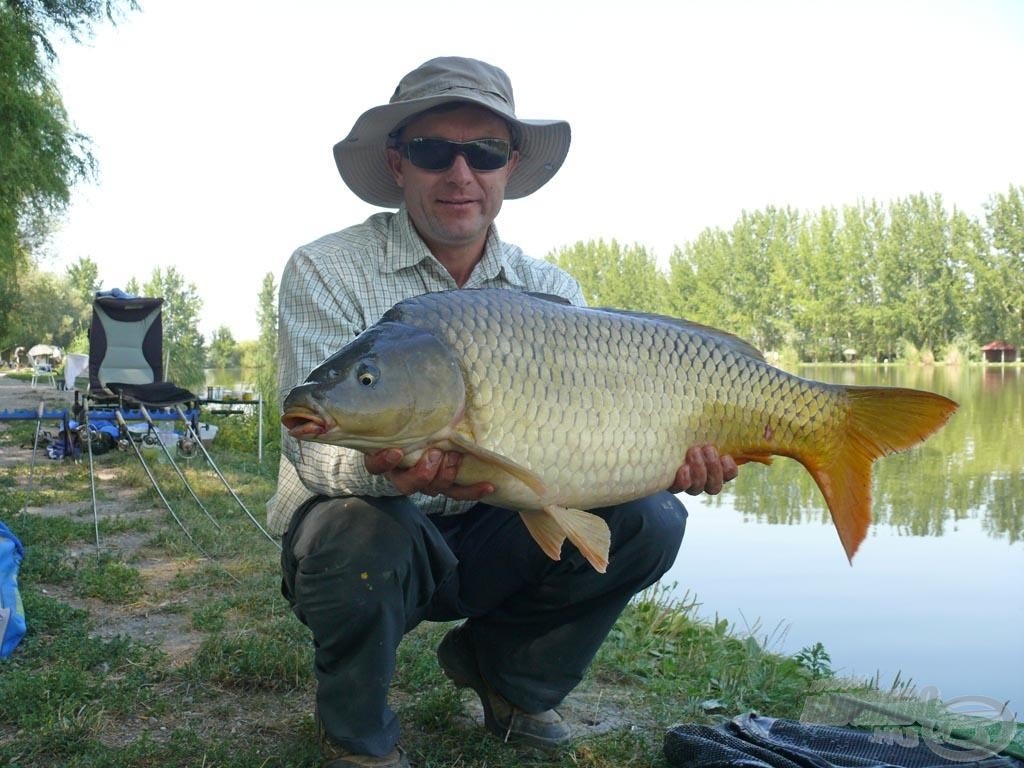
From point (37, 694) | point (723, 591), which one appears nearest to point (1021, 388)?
point (723, 591)

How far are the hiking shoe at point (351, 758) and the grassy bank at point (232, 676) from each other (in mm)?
74

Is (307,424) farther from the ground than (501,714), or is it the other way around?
(307,424)

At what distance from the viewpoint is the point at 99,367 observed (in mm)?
7137

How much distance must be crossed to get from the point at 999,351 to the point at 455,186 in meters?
34.8

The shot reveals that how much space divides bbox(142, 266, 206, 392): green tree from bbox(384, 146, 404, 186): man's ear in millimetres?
6135

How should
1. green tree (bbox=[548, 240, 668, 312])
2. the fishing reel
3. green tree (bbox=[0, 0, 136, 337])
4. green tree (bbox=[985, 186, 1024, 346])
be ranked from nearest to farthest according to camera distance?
1. green tree (bbox=[0, 0, 136, 337])
2. the fishing reel
3. green tree (bbox=[985, 186, 1024, 346])
4. green tree (bbox=[548, 240, 668, 312])

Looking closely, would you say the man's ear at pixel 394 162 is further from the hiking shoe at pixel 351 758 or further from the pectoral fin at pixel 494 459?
the hiking shoe at pixel 351 758

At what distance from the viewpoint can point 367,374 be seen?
49.9 inches

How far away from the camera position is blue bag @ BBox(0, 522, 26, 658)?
2068mm

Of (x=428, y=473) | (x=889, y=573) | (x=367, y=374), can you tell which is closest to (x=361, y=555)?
(x=428, y=473)

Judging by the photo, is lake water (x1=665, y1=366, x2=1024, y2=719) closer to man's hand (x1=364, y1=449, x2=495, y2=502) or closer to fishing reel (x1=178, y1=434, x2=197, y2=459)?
man's hand (x1=364, y1=449, x2=495, y2=502)

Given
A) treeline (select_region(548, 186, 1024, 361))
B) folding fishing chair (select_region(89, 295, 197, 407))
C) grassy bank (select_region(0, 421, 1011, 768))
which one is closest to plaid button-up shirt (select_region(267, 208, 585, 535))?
grassy bank (select_region(0, 421, 1011, 768))

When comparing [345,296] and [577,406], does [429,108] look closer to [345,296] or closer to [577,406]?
[345,296]

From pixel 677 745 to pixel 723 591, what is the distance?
113 inches
